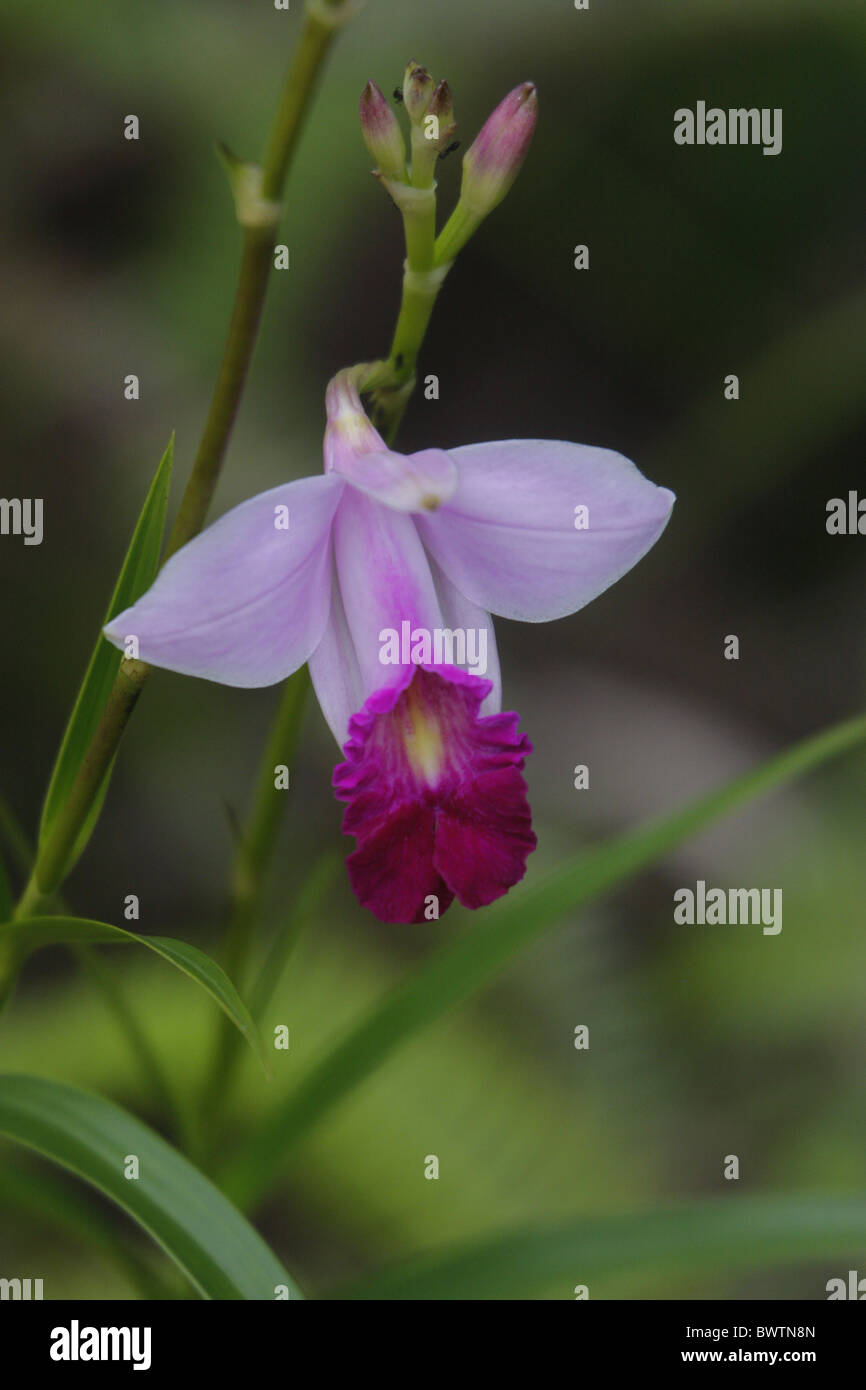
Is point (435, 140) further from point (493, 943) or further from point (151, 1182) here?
point (151, 1182)

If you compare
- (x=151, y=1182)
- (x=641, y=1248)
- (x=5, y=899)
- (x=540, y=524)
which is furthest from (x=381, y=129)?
(x=641, y=1248)

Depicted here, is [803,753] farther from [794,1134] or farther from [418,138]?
[794,1134]

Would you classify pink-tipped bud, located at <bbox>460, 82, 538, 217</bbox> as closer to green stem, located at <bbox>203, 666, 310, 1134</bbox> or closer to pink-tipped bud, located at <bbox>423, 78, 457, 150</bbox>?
pink-tipped bud, located at <bbox>423, 78, 457, 150</bbox>

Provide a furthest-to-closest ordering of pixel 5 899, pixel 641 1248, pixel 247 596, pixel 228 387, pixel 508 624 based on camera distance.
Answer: pixel 508 624 < pixel 641 1248 < pixel 5 899 < pixel 247 596 < pixel 228 387

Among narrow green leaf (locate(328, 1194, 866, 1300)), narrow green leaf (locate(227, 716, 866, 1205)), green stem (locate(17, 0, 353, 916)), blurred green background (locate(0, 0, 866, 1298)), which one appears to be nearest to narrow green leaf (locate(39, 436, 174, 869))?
green stem (locate(17, 0, 353, 916))

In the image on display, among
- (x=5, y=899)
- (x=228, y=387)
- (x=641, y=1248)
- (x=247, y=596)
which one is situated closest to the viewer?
(x=228, y=387)

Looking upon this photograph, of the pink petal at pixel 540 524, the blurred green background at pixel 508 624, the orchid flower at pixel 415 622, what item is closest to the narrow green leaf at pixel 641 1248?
the orchid flower at pixel 415 622
